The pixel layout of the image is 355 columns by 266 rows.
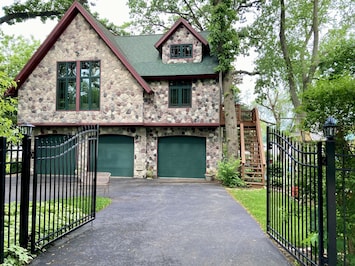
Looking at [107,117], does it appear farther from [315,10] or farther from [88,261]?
[315,10]

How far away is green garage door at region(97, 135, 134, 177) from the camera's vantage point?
16438mm

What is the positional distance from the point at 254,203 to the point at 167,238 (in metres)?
4.54

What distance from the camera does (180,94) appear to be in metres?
16.2

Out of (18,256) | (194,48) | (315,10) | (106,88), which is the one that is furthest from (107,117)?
(315,10)

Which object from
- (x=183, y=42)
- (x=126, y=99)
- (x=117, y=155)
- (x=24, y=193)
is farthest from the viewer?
(x=183, y=42)

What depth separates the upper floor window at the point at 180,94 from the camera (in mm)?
16094

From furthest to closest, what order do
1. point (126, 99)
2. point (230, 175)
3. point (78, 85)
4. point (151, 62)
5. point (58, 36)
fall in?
1. point (151, 62)
2. point (58, 36)
3. point (78, 85)
4. point (126, 99)
5. point (230, 175)

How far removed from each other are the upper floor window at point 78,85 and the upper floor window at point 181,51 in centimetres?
438

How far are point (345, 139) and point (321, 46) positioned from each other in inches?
854

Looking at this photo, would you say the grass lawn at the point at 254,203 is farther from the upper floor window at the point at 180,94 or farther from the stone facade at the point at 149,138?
the upper floor window at the point at 180,94

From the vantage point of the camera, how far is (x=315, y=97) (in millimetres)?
4273

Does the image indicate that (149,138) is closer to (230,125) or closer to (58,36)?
(230,125)

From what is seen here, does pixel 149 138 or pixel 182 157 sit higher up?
pixel 149 138

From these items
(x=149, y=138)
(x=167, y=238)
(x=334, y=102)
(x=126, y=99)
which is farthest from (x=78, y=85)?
(x=334, y=102)
